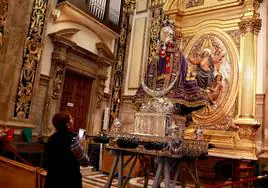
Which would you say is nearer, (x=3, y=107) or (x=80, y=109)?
(x=3, y=107)

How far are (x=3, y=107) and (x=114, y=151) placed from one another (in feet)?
9.94

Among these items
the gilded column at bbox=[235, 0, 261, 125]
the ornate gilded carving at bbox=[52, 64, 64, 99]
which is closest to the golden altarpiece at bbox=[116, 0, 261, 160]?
the gilded column at bbox=[235, 0, 261, 125]

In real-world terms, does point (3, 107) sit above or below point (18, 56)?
below

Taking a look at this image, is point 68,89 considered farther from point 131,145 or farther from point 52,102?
point 131,145

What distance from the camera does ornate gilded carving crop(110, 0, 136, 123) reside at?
8742 millimetres

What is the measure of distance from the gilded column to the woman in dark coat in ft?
15.6

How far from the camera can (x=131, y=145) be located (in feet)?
11.6

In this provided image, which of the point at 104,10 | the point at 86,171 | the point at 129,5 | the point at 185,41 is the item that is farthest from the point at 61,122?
the point at 129,5

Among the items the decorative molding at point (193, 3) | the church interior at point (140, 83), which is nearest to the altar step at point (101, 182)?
the church interior at point (140, 83)

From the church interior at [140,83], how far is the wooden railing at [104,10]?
33 millimetres

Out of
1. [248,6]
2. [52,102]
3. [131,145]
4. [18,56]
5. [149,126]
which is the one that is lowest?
[131,145]

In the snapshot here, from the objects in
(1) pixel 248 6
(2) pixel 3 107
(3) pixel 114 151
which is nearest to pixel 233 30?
(1) pixel 248 6

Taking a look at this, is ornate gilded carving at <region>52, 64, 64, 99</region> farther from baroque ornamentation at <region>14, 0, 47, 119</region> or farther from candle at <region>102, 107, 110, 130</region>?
candle at <region>102, 107, 110, 130</region>

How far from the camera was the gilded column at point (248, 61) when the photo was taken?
251 inches
